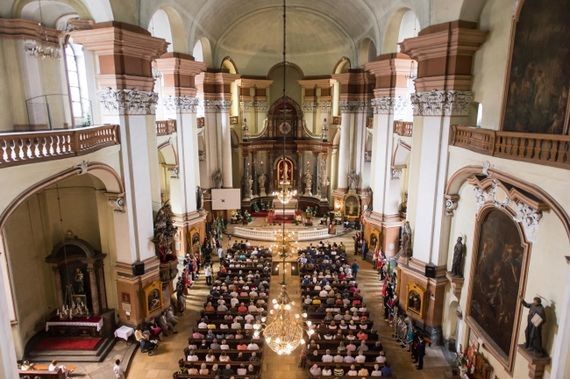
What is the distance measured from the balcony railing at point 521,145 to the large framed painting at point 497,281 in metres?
1.52

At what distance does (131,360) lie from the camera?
38.2ft

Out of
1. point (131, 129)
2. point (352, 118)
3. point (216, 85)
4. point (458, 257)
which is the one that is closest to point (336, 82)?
point (352, 118)

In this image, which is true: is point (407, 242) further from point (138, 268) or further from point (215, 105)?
point (215, 105)

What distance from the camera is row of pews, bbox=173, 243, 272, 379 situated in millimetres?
10352

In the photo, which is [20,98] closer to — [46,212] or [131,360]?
[46,212]

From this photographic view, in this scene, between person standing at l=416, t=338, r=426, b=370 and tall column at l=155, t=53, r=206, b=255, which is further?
tall column at l=155, t=53, r=206, b=255

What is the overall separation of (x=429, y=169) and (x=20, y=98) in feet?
40.1

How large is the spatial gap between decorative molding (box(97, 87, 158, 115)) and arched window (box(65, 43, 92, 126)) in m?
2.07

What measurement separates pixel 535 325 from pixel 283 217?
248 inches

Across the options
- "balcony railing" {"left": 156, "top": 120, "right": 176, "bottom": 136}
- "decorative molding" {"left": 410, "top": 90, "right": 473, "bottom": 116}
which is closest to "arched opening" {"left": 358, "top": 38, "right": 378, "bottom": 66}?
Answer: "decorative molding" {"left": 410, "top": 90, "right": 473, "bottom": 116}

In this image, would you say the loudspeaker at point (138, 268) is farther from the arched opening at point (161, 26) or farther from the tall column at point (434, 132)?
the arched opening at point (161, 26)

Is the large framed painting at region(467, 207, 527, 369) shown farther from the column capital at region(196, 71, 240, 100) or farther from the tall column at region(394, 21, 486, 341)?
the column capital at region(196, 71, 240, 100)

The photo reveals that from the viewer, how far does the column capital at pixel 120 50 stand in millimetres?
10805

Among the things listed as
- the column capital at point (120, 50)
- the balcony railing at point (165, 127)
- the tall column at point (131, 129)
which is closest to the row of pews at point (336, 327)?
the tall column at point (131, 129)
